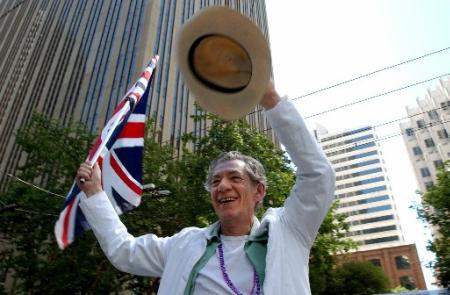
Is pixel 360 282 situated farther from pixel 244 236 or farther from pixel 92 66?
pixel 244 236

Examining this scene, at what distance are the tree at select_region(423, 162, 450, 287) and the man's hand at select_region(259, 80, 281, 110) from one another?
19.0m

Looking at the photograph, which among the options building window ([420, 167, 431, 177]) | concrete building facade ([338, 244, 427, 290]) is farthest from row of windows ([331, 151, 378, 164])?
concrete building facade ([338, 244, 427, 290])

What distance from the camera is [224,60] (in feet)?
6.62

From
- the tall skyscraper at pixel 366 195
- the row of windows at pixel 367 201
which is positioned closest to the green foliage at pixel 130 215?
the tall skyscraper at pixel 366 195

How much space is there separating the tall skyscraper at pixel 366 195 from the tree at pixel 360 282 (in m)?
71.4

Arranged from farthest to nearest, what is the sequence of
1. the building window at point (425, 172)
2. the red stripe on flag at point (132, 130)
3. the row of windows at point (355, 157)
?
1. the row of windows at point (355, 157)
2. the building window at point (425, 172)
3. the red stripe on flag at point (132, 130)

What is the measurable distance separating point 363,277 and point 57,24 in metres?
47.5

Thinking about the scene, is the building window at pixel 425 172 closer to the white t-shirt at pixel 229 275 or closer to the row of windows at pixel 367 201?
the row of windows at pixel 367 201

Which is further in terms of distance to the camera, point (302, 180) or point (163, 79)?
point (163, 79)

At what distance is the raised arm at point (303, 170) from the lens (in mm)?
1904

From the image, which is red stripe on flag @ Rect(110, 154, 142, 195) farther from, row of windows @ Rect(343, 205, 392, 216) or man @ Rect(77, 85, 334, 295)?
row of windows @ Rect(343, 205, 392, 216)

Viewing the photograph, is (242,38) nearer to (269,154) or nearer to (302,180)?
(302,180)

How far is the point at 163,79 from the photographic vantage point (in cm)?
3394

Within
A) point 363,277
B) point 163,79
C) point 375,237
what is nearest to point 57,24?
point 163,79
